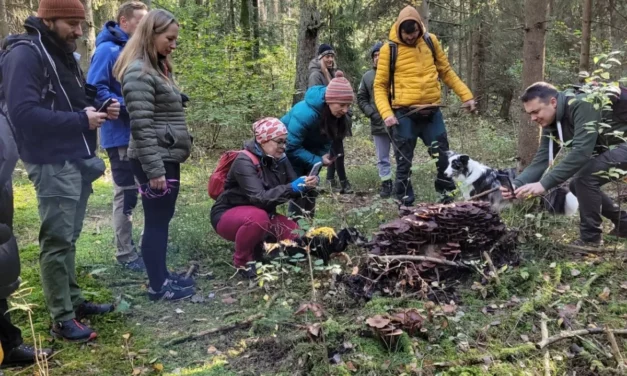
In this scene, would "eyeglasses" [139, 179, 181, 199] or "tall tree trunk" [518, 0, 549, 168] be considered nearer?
"eyeglasses" [139, 179, 181, 199]

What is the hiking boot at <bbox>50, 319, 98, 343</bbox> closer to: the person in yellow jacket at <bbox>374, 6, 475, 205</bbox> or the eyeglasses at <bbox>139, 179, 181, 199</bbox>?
the eyeglasses at <bbox>139, 179, 181, 199</bbox>

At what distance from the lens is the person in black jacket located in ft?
8.25

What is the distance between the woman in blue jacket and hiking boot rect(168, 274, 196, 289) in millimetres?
1184

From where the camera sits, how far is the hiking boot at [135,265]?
15.2 ft

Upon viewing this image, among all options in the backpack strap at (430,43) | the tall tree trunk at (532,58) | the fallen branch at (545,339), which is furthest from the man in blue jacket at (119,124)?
the tall tree trunk at (532,58)

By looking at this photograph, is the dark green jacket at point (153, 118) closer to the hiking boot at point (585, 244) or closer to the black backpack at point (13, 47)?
the black backpack at point (13, 47)

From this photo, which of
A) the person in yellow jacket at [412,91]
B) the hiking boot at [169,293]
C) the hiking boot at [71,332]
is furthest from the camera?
the person in yellow jacket at [412,91]

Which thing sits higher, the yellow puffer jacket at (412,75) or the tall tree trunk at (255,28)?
the tall tree trunk at (255,28)

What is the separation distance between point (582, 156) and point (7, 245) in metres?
4.19

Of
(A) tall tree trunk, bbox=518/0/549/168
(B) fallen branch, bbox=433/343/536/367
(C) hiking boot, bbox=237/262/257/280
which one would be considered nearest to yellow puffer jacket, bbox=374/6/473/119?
(A) tall tree trunk, bbox=518/0/549/168

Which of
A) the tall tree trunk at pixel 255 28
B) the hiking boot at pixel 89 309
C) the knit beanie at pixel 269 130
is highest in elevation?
the tall tree trunk at pixel 255 28

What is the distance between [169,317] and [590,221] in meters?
3.71

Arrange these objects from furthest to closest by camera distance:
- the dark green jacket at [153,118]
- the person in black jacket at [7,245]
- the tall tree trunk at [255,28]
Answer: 1. the tall tree trunk at [255,28]
2. the dark green jacket at [153,118]
3. the person in black jacket at [7,245]

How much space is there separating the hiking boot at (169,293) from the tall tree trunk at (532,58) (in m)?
4.08
